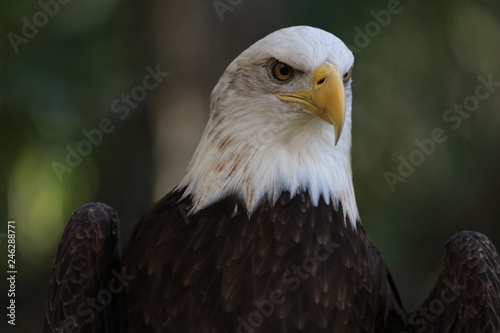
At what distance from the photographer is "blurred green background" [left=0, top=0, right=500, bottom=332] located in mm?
6453

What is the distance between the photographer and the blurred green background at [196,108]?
6453mm

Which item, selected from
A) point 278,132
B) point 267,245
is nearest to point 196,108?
point 278,132

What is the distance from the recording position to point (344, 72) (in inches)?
146

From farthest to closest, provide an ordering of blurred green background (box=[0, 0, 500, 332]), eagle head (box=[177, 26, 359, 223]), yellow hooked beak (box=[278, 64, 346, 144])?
blurred green background (box=[0, 0, 500, 332])
eagle head (box=[177, 26, 359, 223])
yellow hooked beak (box=[278, 64, 346, 144])

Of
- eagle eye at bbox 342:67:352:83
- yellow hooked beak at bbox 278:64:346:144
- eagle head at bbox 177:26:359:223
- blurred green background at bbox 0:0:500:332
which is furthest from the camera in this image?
blurred green background at bbox 0:0:500:332

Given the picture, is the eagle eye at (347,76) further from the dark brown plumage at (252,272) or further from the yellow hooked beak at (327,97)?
the dark brown plumage at (252,272)

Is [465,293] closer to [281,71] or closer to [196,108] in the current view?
[281,71]

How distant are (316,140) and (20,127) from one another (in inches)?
152

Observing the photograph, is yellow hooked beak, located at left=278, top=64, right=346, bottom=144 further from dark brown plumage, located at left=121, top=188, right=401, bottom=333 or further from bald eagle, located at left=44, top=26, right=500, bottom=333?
dark brown plumage, located at left=121, top=188, right=401, bottom=333

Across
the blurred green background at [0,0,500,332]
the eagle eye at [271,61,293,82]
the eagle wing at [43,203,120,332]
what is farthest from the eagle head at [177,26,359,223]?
the blurred green background at [0,0,500,332]

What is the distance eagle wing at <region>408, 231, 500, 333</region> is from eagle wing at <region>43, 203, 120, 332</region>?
4.56ft

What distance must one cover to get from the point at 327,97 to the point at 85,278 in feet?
4.36

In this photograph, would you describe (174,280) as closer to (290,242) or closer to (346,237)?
(290,242)

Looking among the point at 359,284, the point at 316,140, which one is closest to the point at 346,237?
the point at 359,284
